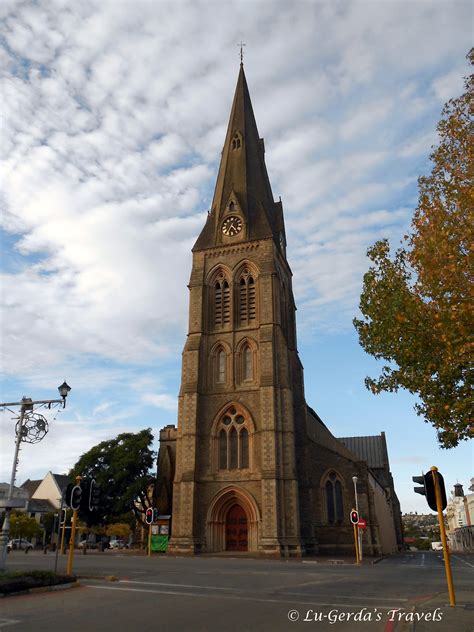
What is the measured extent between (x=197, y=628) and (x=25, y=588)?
20.8ft

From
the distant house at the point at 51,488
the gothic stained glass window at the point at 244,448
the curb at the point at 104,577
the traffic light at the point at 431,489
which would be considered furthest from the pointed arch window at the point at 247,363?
the distant house at the point at 51,488

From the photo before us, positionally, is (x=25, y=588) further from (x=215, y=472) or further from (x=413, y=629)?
(x=215, y=472)

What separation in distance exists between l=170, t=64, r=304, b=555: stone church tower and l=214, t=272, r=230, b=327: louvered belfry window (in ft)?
0.27

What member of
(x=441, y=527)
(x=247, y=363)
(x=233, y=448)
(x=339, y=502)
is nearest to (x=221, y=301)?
(x=247, y=363)

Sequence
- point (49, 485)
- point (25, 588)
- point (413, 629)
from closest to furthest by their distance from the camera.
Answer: point (413, 629)
point (25, 588)
point (49, 485)

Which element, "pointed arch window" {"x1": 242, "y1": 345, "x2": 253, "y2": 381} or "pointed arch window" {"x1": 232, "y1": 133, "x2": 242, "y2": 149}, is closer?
"pointed arch window" {"x1": 242, "y1": 345, "x2": 253, "y2": 381}

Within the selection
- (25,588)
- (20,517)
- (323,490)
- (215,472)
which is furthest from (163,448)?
(25,588)

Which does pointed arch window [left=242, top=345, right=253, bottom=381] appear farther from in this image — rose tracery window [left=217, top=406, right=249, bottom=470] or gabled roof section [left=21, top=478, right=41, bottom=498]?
gabled roof section [left=21, top=478, right=41, bottom=498]

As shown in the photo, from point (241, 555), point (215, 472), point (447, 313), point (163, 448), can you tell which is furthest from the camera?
point (163, 448)

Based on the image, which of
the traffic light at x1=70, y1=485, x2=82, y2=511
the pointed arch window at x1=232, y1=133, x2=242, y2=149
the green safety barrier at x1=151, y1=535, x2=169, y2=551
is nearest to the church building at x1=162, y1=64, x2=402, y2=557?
the green safety barrier at x1=151, y1=535, x2=169, y2=551

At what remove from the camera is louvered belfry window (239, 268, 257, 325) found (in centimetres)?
3815

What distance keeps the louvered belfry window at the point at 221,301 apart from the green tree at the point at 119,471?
13.3m

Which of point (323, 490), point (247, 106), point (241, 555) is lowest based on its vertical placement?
point (241, 555)

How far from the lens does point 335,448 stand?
1548 inches
